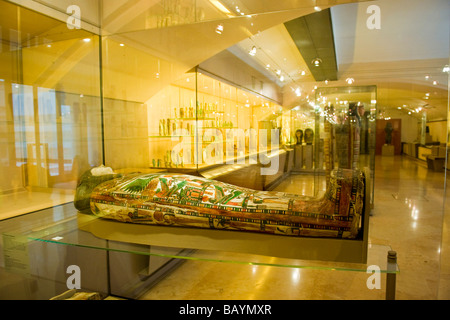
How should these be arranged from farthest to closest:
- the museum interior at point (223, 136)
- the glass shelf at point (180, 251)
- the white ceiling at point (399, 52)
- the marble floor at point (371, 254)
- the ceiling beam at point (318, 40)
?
the ceiling beam at point (318, 40)
the marble floor at point (371, 254)
the white ceiling at point (399, 52)
the museum interior at point (223, 136)
the glass shelf at point (180, 251)

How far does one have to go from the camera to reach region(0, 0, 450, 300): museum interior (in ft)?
4.57

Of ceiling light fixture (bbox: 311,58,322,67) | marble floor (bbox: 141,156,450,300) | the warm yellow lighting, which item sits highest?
the warm yellow lighting

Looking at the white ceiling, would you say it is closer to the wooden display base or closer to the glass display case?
the wooden display base

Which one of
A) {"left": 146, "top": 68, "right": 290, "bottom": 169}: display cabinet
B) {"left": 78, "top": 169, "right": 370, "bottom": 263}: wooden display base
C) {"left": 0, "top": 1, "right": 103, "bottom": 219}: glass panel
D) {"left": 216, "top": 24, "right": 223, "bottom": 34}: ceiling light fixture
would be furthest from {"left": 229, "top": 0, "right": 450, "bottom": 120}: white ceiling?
{"left": 0, "top": 1, "right": 103, "bottom": 219}: glass panel

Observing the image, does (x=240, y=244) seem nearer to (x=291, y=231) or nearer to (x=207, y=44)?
(x=291, y=231)

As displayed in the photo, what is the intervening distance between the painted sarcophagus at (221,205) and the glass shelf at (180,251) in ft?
0.37

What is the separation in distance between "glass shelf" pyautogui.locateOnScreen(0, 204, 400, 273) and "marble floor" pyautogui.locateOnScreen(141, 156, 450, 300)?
8.9 inches

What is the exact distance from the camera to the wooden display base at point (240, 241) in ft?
4.13

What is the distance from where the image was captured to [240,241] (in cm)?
137

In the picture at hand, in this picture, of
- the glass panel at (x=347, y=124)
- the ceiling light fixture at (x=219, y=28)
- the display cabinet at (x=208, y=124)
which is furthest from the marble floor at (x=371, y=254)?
the ceiling light fixture at (x=219, y=28)

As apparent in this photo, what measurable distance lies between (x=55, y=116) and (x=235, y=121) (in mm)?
1344

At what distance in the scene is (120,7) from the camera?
2.36 metres

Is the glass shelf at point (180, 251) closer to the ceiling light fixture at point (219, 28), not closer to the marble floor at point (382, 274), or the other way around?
the marble floor at point (382, 274)

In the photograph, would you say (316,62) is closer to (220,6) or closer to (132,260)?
(220,6)
